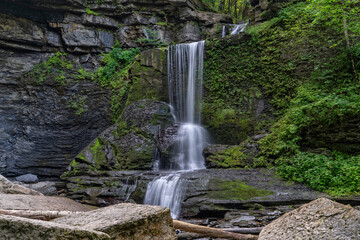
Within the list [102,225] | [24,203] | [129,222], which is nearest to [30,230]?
[102,225]

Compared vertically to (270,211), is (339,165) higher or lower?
higher

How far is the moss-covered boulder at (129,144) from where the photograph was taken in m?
10.1

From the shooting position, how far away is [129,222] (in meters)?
2.23

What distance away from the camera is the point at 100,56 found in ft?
55.3

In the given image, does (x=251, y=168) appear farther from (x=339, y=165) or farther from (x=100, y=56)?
(x=100, y=56)

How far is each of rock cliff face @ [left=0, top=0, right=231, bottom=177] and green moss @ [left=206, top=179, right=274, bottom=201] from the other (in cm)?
899

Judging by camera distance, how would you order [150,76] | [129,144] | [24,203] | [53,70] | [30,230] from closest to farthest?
[30,230] < [24,203] < [129,144] < [150,76] < [53,70]

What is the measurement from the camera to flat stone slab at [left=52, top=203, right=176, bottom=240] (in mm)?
2090

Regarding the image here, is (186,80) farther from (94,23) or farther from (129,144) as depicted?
(94,23)

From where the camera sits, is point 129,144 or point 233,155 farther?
point 129,144

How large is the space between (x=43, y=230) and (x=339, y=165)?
23.3 feet

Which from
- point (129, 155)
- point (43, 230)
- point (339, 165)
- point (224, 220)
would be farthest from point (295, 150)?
point (43, 230)

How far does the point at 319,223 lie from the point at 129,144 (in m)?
9.31

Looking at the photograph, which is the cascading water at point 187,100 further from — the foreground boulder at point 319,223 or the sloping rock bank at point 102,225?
the foreground boulder at point 319,223
